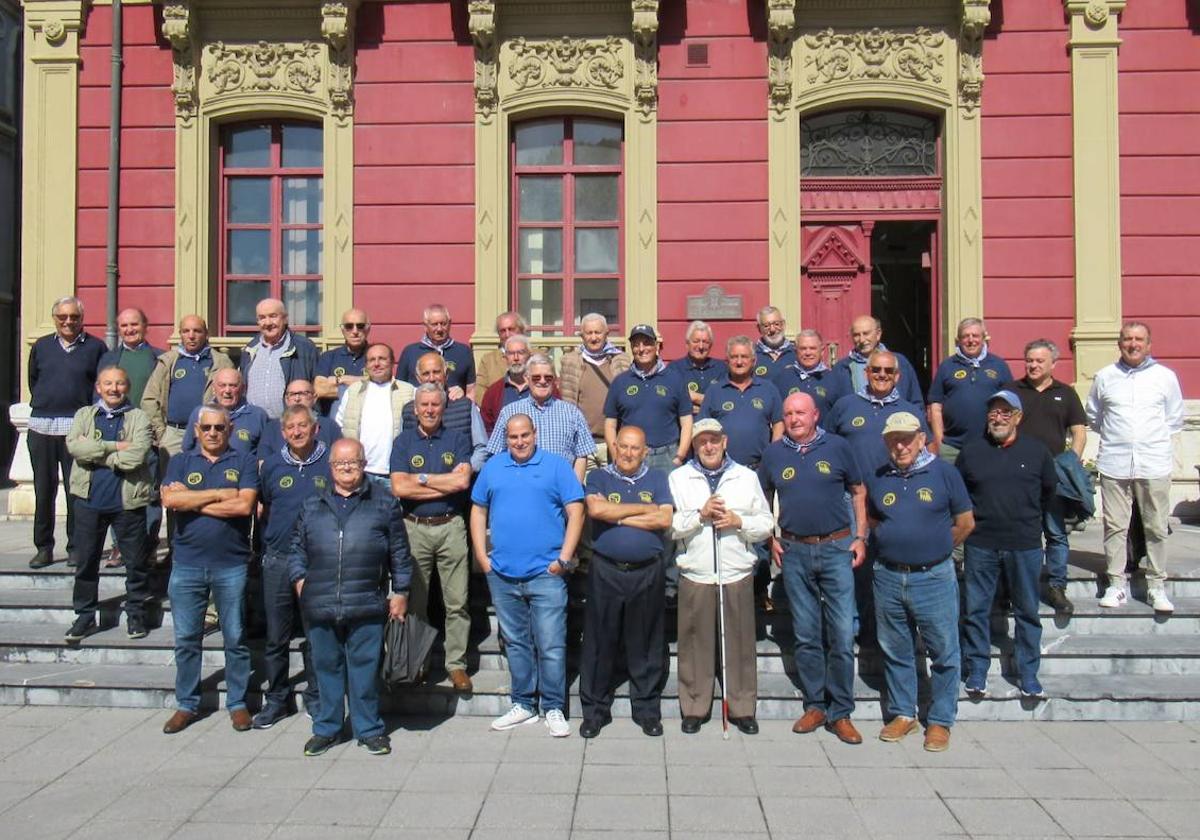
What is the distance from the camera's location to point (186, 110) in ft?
34.3

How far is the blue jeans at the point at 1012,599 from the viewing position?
592 cm

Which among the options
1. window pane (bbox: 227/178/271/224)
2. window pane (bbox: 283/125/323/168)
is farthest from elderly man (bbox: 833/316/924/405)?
window pane (bbox: 227/178/271/224)

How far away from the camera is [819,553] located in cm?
579

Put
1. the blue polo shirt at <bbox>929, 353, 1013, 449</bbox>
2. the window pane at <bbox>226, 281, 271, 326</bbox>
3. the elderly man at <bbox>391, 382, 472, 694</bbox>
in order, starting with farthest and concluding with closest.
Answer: the window pane at <bbox>226, 281, 271, 326</bbox>
the blue polo shirt at <bbox>929, 353, 1013, 449</bbox>
the elderly man at <bbox>391, 382, 472, 694</bbox>

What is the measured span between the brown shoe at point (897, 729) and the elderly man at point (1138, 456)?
2.07m

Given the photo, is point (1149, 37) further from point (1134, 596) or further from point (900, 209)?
point (1134, 596)

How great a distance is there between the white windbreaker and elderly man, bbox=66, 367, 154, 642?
11.6ft

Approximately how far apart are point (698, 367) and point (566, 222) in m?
3.87

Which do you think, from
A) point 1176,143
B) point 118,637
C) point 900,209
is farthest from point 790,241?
point 118,637

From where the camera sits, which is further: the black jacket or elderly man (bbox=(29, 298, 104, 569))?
elderly man (bbox=(29, 298, 104, 569))

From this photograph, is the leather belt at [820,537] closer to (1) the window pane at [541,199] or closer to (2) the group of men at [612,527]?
(2) the group of men at [612,527]

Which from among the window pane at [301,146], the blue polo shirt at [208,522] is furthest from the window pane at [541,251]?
the blue polo shirt at [208,522]

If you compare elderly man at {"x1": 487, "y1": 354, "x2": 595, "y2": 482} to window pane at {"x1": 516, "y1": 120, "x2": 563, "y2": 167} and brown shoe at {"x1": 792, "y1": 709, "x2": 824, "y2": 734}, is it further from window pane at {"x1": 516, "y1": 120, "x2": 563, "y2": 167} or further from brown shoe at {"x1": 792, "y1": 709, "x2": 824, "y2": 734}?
window pane at {"x1": 516, "y1": 120, "x2": 563, "y2": 167}

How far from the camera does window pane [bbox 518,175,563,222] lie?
10.6m
